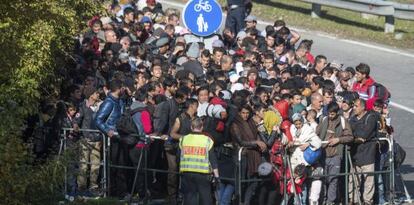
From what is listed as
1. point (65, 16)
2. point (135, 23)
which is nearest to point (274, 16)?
point (135, 23)

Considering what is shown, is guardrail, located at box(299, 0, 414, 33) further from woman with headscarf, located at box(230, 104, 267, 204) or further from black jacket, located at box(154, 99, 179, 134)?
woman with headscarf, located at box(230, 104, 267, 204)

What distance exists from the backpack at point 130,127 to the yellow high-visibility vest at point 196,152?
1.62m

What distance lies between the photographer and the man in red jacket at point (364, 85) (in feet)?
66.0

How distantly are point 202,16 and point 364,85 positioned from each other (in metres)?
3.66

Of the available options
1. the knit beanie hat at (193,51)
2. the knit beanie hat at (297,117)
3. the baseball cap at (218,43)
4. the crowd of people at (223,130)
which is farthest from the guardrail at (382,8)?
the knit beanie hat at (297,117)

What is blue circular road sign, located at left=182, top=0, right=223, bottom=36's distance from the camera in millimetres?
22594

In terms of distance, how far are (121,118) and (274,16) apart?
14.5m

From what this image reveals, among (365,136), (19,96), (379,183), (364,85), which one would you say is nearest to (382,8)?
(364,85)

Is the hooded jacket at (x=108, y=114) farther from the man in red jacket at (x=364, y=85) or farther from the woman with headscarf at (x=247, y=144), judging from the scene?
the man in red jacket at (x=364, y=85)

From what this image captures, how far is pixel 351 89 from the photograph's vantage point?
21062mm

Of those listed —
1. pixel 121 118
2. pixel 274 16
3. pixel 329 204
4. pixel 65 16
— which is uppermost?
pixel 274 16

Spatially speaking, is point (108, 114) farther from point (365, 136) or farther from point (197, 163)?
point (365, 136)

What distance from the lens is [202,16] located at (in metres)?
22.7

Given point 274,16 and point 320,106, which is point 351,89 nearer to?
point 320,106
